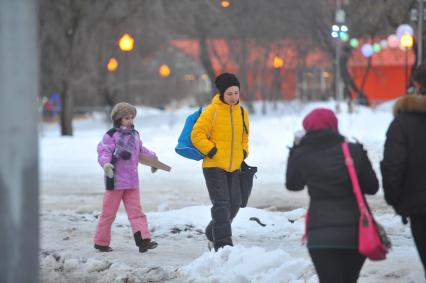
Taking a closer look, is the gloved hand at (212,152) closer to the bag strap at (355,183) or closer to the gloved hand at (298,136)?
the gloved hand at (298,136)

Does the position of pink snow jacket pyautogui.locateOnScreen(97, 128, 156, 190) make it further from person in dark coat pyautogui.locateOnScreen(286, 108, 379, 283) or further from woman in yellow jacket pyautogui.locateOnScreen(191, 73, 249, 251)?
person in dark coat pyautogui.locateOnScreen(286, 108, 379, 283)

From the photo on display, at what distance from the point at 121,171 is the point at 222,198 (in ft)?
3.75

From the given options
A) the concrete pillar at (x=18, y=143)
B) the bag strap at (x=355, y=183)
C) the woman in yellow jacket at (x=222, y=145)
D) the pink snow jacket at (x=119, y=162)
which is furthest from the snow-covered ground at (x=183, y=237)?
the concrete pillar at (x=18, y=143)

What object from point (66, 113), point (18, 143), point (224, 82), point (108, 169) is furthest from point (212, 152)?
point (66, 113)

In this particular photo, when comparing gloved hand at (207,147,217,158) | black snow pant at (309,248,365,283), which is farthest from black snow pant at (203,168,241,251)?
black snow pant at (309,248,365,283)

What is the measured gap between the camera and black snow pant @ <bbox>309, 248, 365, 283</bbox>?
17.0 feet

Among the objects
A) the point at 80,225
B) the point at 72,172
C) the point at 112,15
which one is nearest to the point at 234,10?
the point at 112,15

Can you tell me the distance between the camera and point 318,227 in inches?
205

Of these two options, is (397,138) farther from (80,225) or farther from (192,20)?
(192,20)

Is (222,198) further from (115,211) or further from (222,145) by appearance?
(115,211)

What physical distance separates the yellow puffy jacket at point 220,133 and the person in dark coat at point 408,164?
9.61 ft

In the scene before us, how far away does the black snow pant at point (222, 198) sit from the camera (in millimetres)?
8453

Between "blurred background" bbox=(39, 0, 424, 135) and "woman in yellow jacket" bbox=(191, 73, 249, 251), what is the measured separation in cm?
1356

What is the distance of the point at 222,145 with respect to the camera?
846 cm
